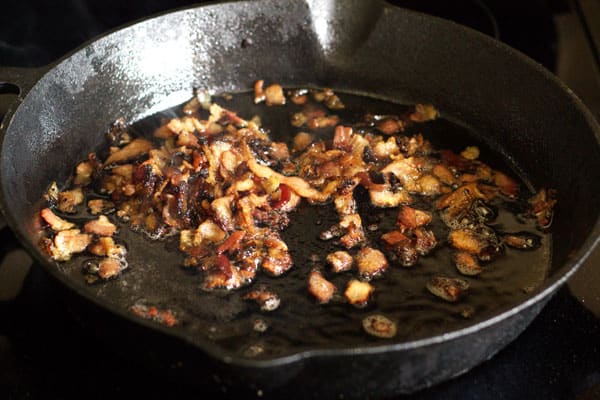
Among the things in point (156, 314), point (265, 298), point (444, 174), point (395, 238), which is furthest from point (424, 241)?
point (156, 314)

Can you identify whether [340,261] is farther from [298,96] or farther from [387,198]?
[298,96]

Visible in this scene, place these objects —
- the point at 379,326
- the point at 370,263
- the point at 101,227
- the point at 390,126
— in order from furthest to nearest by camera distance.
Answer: the point at 390,126 → the point at 101,227 → the point at 370,263 → the point at 379,326

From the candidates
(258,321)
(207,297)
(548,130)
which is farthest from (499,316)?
(548,130)

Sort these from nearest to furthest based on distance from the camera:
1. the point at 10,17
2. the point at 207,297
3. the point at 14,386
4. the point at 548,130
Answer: the point at 14,386 < the point at 207,297 < the point at 548,130 < the point at 10,17

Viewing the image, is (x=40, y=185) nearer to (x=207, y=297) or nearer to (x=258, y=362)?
(x=207, y=297)

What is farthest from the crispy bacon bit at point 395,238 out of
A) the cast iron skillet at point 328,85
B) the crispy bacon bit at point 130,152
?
the crispy bacon bit at point 130,152

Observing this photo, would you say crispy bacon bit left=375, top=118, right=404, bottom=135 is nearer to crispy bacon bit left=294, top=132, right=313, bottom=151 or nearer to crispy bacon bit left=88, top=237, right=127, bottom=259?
crispy bacon bit left=294, top=132, right=313, bottom=151

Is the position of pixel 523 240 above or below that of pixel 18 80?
below

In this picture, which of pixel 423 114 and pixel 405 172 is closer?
pixel 405 172
